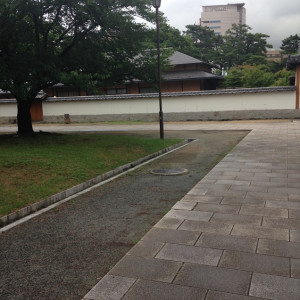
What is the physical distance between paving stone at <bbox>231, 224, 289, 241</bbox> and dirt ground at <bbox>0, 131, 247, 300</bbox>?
1.42m

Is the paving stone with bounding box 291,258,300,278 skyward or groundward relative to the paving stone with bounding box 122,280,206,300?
groundward

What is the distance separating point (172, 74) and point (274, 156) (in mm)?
26966

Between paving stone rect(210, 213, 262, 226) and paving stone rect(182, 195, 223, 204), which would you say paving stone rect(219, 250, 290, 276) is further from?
paving stone rect(182, 195, 223, 204)

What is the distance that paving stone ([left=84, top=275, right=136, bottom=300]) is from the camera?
10.3 feet

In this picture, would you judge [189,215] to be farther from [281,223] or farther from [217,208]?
[281,223]

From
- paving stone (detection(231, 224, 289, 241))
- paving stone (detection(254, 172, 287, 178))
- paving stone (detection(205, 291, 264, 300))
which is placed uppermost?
paving stone (detection(205, 291, 264, 300))

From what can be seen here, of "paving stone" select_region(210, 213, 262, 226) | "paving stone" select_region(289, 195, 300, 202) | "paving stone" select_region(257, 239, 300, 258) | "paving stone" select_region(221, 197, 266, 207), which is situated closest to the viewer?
"paving stone" select_region(257, 239, 300, 258)

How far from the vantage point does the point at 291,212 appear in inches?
212

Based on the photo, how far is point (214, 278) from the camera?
3.36m

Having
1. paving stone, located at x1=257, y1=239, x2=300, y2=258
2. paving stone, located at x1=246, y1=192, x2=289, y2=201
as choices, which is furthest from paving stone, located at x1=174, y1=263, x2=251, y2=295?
paving stone, located at x1=246, y1=192, x2=289, y2=201

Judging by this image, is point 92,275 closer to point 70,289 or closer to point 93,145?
point 70,289

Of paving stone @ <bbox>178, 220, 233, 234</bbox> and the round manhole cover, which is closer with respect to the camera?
paving stone @ <bbox>178, 220, 233, 234</bbox>

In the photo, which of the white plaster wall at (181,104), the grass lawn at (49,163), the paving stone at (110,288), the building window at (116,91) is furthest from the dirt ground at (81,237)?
the building window at (116,91)

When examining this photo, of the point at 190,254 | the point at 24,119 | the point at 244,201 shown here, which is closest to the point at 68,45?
the point at 24,119
